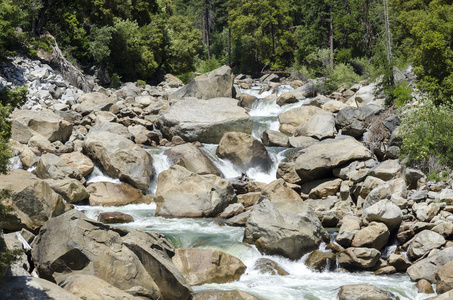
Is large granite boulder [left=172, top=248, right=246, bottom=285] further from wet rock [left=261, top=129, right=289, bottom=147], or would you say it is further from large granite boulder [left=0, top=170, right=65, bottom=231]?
wet rock [left=261, top=129, right=289, bottom=147]

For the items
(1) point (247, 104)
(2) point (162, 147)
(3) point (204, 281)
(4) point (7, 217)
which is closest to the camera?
(4) point (7, 217)

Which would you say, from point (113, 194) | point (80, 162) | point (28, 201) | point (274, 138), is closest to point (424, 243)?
point (28, 201)

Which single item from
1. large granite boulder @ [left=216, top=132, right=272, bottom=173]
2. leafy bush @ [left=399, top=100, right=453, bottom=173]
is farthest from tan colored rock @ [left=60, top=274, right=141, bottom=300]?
large granite boulder @ [left=216, top=132, right=272, bottom=173]

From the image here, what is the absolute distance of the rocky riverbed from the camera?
388 inches

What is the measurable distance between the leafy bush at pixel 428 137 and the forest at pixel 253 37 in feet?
9.32

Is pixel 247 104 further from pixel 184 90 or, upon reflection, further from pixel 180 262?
pixel 180 262

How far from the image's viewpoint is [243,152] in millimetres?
21766

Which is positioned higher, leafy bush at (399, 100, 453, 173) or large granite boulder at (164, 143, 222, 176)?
leafy bush at (399, 100, 453, 173)

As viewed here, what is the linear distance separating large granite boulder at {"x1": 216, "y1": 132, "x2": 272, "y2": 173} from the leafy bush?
20.3 feet

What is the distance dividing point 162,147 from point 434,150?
12022 mm

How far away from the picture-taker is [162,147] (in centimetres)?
2312

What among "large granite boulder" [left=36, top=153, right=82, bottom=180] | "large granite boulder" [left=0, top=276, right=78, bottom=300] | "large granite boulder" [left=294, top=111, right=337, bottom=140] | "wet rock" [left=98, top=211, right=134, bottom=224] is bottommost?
"large granite boulder" [left=294, top=111, right=337, bottom=140]

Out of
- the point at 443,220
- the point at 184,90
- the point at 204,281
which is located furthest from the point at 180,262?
the point at 184,90

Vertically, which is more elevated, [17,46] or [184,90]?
[17,46]
